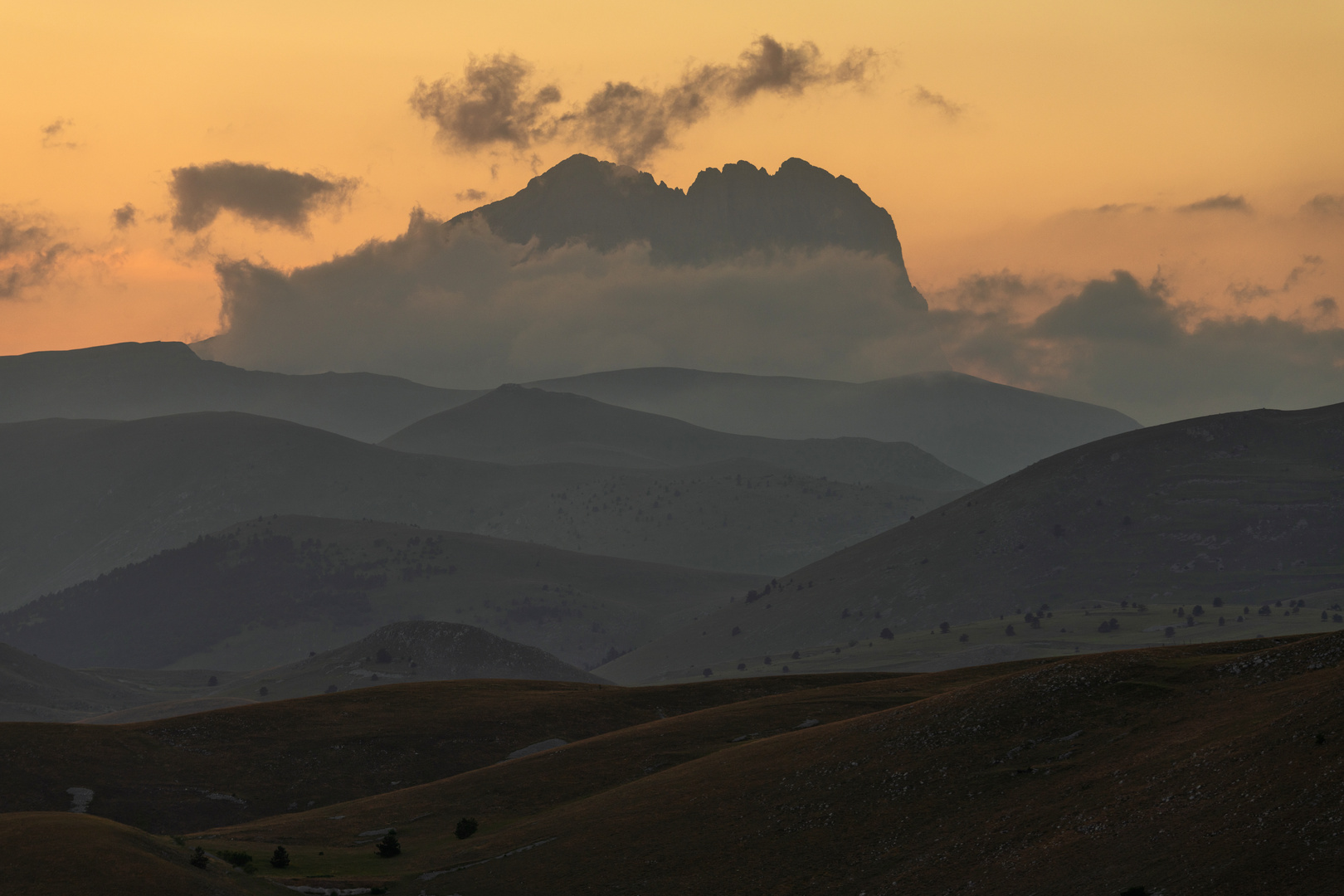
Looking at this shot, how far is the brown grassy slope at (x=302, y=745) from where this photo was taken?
85.8 metres

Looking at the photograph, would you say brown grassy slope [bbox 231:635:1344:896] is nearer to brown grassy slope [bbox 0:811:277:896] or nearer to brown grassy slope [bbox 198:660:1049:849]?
brown grassy slope [bbox 198:660:1049:849]

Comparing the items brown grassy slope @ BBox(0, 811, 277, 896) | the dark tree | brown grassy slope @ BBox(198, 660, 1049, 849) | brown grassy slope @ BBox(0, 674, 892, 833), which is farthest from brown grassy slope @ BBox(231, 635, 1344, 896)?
brown grassy slope @ BBox(0, 674, 892, 833)

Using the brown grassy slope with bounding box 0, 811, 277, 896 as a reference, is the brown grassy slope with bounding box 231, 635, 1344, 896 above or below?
below

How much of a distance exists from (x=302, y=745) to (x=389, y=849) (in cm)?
4097

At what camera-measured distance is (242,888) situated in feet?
159

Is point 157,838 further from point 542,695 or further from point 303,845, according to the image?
point 542,695

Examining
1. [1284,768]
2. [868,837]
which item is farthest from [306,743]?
[1284,768]

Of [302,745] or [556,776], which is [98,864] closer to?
[556,776]

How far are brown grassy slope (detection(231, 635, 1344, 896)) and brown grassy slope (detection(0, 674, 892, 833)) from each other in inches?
1091

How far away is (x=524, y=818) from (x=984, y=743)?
2598cm

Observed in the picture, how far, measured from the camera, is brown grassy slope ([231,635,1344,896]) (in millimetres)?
38469

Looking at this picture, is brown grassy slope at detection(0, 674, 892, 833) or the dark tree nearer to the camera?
the dark tree

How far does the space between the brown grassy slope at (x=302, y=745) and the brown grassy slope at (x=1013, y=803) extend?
90.9 feet

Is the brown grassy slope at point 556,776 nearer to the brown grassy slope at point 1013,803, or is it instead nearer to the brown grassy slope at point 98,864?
the brown grassy slope at point 1013,803
